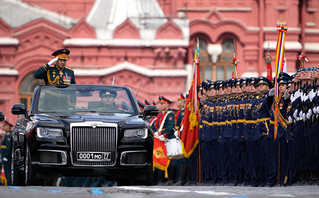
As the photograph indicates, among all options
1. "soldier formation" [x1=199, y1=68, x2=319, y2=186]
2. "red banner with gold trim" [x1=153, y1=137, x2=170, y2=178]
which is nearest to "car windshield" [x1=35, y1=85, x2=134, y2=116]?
"soldier formation" [x1=199, y1=68, x2=319, y2=186]

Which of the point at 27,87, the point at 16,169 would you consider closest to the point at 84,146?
the point at 16,169

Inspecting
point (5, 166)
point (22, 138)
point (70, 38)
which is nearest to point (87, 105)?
point (22, 138)

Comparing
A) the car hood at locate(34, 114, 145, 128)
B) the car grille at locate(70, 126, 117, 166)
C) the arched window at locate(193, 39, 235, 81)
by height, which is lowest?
the car grille at locate(70, 126, 117, 166)

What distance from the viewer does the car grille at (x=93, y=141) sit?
35.3 ft

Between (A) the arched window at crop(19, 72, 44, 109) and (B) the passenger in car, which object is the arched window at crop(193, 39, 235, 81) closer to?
(A) the arched window at crop(19, 72, 44, 109)

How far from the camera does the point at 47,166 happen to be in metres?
10.7

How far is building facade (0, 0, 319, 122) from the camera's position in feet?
97.3

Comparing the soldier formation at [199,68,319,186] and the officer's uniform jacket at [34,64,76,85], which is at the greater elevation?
the officer's uniform jacket at [34,64,76,85]

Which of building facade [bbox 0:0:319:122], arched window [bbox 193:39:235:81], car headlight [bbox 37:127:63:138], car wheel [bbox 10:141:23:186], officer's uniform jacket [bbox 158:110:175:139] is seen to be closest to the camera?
car headlight [bbox 37:127:63:138]

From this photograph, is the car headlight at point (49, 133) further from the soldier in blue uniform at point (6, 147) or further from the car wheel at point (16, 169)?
the soldier in blue uniform at point (6, 147)

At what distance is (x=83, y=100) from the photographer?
1179 centimetres

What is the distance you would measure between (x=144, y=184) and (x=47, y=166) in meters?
1.41

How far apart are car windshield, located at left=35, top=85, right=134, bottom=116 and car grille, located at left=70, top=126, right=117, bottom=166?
72 centimetres

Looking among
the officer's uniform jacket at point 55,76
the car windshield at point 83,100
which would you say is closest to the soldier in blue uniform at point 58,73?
the officer's uniform jacket at point 55,76
